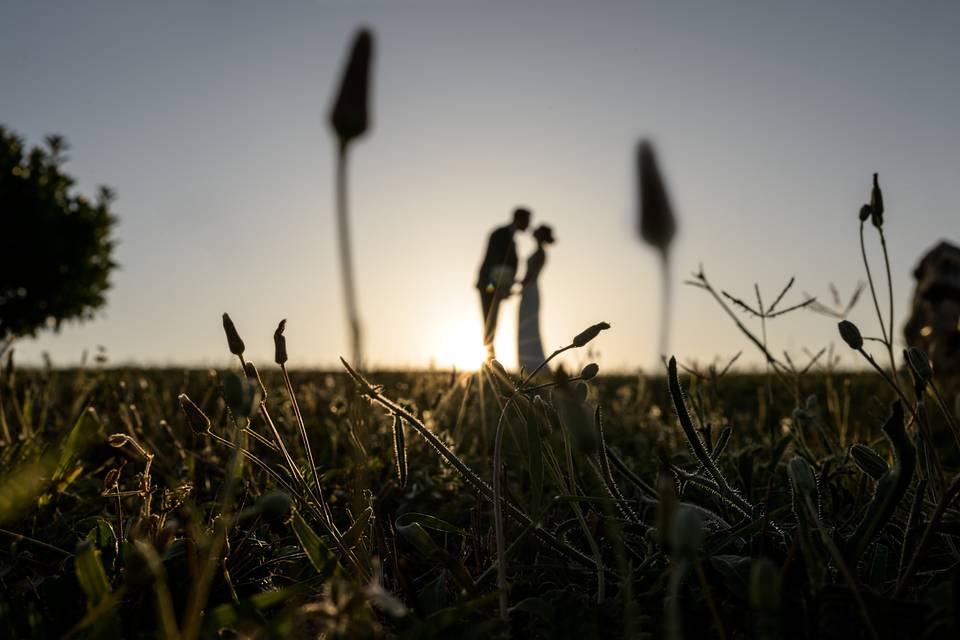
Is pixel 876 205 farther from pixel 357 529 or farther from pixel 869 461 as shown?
pixel 357 529

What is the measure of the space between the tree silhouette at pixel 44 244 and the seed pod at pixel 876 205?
64.2ft

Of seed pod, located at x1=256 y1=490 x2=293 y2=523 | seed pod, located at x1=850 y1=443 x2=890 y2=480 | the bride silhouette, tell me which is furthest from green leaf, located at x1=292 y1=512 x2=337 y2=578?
the bride silhouette

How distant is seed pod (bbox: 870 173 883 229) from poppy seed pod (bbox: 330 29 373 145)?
102 centimetres

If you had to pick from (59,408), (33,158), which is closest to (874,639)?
(59,408)

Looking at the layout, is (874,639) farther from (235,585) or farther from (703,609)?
(235,585)

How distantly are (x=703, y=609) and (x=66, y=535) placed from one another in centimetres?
137

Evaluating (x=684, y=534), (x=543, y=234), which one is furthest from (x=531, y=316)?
(x=684, y=534)

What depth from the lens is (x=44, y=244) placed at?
17.6 meters

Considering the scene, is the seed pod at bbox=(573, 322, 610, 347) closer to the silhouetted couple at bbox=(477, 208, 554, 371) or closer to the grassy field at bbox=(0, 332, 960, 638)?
the grassy field at bbox=(0, 332, 960, 638)

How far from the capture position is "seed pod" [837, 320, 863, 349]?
45.8 inches

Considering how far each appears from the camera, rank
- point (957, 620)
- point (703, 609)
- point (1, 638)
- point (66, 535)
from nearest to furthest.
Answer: point (957, 620) < point (1, 638) < point (703, 609) < point (66, 535)

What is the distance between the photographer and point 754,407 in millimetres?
5406

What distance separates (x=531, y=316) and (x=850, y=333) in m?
5.41

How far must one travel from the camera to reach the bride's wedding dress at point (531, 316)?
5941mm
